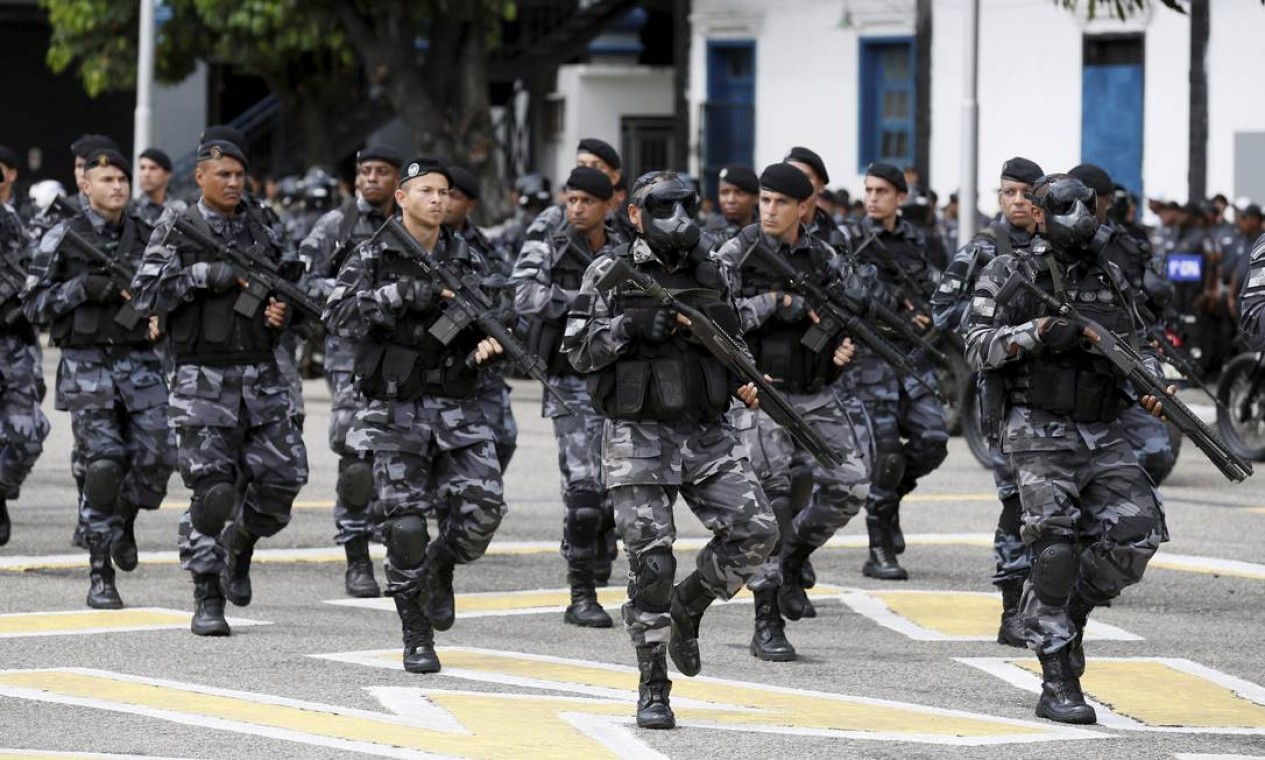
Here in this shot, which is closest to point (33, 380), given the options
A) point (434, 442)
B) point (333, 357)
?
point (333, 357)

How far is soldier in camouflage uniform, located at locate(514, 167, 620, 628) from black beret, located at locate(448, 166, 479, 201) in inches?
21.3

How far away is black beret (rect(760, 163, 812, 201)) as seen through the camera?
1061 centimetres

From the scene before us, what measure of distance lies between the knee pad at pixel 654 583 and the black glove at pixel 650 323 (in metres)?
0.75

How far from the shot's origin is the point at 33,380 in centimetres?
1360

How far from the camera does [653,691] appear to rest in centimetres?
873

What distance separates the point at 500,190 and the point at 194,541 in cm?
2298

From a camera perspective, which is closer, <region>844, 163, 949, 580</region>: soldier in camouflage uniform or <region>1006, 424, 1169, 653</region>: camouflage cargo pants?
<region>1006, 424, 1169, 653</region>: camouflage cargo pants

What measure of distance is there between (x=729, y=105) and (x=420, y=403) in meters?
24.5

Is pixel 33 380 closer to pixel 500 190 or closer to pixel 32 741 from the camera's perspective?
pixel 32 741

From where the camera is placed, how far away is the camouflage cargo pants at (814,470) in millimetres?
10688

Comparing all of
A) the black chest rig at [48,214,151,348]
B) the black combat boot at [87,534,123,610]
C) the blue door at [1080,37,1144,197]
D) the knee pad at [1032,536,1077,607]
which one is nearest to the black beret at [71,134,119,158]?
the black chest rig at [48,214,151,348]

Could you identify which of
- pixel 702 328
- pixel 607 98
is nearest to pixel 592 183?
pixel 702 328

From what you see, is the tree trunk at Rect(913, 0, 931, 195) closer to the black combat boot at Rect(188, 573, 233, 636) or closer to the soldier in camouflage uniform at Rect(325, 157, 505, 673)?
the black combat boot at Rect(188, 573, 233, 636)

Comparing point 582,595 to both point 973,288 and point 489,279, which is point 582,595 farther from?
point 973,288
